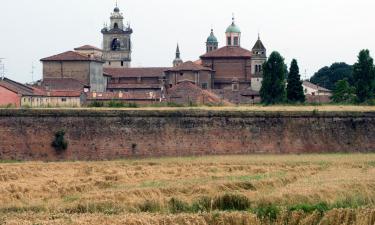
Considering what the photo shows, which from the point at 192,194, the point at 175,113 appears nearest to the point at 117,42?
A: the point at 175,113

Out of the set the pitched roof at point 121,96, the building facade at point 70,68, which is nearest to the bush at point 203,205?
the pitched roof at point 121,96

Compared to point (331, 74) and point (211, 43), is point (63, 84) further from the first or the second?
point (331, 74)

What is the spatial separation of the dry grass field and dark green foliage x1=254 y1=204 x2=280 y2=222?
0.06ft

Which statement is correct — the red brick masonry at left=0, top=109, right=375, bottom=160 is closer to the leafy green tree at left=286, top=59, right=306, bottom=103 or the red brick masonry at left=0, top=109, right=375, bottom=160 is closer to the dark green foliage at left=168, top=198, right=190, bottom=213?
the leafy green tree at left=286, top=59, right=306, bottom=103

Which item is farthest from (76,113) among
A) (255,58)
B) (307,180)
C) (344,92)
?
(255,58)

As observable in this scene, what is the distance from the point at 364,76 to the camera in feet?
186

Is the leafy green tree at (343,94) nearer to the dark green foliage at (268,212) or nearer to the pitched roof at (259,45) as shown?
the pitched roof at (259,45)

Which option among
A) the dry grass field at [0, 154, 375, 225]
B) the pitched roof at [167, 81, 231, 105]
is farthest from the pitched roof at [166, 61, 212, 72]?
the dry grass field at [0, 154, 375, 225]

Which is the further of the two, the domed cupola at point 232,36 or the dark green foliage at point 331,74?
the dark green foliage at point 331,74

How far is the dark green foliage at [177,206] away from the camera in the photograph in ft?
70.3

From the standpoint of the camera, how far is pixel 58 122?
4069cm

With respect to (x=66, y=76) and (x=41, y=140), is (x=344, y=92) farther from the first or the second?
(x=41, y=140)

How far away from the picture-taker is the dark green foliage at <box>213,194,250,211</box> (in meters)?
21.7

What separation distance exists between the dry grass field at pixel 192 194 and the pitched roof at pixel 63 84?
115 feet
